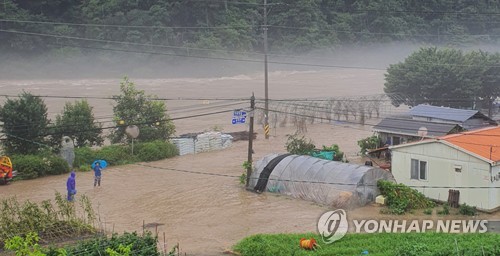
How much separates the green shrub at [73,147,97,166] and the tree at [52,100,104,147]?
99 cm

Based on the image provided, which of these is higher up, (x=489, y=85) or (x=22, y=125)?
(x=489, y=85)

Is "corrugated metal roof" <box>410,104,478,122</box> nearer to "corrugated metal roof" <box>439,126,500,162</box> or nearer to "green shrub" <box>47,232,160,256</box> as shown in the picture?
"corrugated metal roof" <box>439,126,500,162</box>

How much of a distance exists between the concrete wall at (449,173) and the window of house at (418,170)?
10 cm

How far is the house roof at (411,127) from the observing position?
80.0 ft

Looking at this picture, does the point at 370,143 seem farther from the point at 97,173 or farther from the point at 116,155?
the point at 97,173

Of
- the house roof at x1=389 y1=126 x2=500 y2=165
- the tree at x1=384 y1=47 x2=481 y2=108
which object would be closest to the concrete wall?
the house roof at x1=389 y1=126 x2=500 y2=165

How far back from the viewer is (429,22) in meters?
81.9

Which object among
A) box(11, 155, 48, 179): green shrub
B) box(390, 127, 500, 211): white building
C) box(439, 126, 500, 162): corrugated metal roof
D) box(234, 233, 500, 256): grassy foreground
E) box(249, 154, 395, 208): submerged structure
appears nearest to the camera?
box(234, 233, 500, 256): grassy foreground

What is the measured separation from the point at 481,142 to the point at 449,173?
5.84 feet

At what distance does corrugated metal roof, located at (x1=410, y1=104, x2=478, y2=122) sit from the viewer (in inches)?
991

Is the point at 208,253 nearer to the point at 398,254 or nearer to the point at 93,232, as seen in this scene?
the point at 93,232

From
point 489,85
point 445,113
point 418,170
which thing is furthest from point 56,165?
point 489,85

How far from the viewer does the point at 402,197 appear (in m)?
18.3

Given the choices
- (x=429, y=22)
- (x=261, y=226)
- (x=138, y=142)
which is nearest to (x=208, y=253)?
(x=261, y=226)
